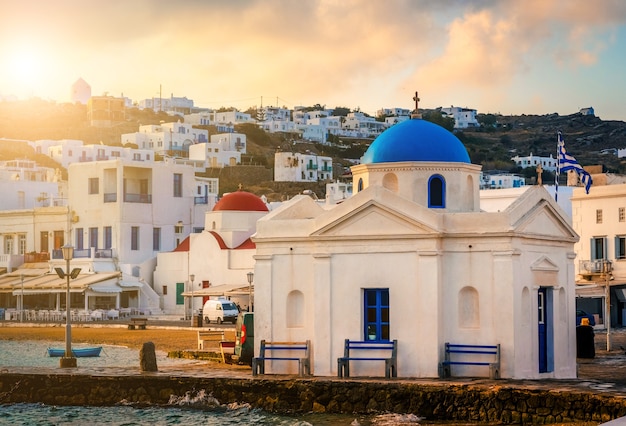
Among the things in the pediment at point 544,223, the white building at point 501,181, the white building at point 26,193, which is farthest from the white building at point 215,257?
the white building at point 501,181

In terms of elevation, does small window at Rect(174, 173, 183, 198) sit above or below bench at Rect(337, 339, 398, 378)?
above

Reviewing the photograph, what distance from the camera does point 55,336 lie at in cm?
5372

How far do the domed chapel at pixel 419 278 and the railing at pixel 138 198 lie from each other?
42.2 metres

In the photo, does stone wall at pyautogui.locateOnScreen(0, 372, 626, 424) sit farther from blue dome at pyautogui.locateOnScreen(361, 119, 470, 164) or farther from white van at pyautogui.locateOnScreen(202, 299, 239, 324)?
white van at pyautogui.locateOnScreen(202, 299, 239, 324)

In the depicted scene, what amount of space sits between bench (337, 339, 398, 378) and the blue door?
3.62 m

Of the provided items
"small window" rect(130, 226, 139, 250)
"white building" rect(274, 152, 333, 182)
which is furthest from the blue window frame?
"white building" rect(274, 152, 333, 182)

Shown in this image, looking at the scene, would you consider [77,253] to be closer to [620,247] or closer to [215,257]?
[215,257]

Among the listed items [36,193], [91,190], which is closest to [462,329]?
[91,190]

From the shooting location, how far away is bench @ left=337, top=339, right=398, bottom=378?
81.7 ft

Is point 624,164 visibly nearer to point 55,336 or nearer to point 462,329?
point 55,336

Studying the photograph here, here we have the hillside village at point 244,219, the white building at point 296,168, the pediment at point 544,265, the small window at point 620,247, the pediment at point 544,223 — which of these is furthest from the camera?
the white building at point 296,168

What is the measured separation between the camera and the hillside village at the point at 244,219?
25562 millimetres

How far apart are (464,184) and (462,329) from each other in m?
4.40

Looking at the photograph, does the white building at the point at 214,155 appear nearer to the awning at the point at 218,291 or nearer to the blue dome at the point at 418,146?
the awning at the point at 218,291
